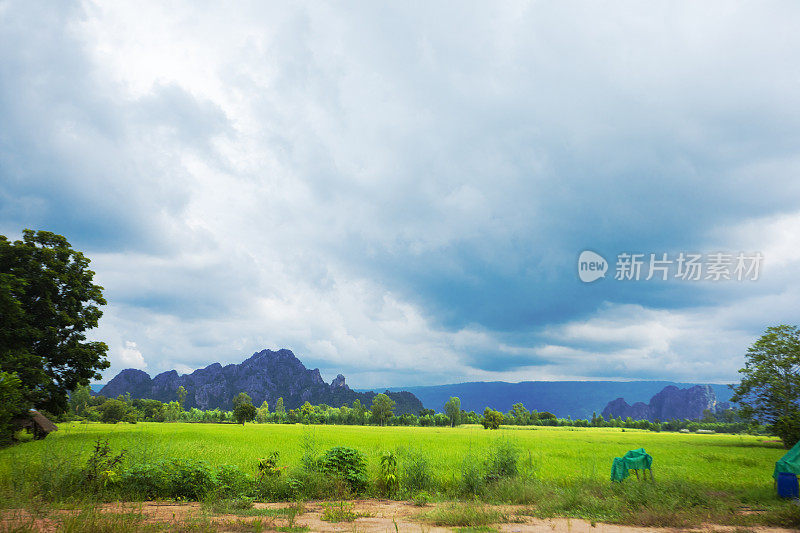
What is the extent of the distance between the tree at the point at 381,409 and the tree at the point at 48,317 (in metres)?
99.9

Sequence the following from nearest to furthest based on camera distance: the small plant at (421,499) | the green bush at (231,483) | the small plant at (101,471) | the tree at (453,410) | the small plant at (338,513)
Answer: the small plant at (338,513) < the small plant at (101,471) < the green bush at (231,483) < the small plant at (421,499) < the tree at (453,410)

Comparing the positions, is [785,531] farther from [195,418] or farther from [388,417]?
[195,418]

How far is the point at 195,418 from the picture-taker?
128625mm

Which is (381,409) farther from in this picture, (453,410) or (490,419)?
(490,419)

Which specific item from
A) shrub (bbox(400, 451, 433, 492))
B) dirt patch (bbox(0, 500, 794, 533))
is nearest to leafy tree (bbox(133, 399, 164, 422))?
shrub (bbox(400, 451, 433, 492))

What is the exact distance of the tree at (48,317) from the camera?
2677 cm

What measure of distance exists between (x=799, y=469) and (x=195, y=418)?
145279 mm

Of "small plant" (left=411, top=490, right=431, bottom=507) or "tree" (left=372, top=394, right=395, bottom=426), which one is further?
"tree" (left=372, top=394, right=395, bottom=426)

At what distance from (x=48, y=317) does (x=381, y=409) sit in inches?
4113

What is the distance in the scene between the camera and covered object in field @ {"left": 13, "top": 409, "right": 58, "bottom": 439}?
93.5 ft

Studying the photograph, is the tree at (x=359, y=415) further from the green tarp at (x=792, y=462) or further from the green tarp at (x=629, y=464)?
the green tarp at (x=792, y=462)

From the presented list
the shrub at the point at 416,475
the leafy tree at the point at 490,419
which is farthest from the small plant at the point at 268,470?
the leafy tree at the point at 490,419

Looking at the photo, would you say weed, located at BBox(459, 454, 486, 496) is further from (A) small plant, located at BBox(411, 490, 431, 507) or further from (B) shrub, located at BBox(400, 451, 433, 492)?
(A) small plant, located at BBox(411, 490, 431, 507)

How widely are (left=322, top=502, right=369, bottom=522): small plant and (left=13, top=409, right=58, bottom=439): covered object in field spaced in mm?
29525
